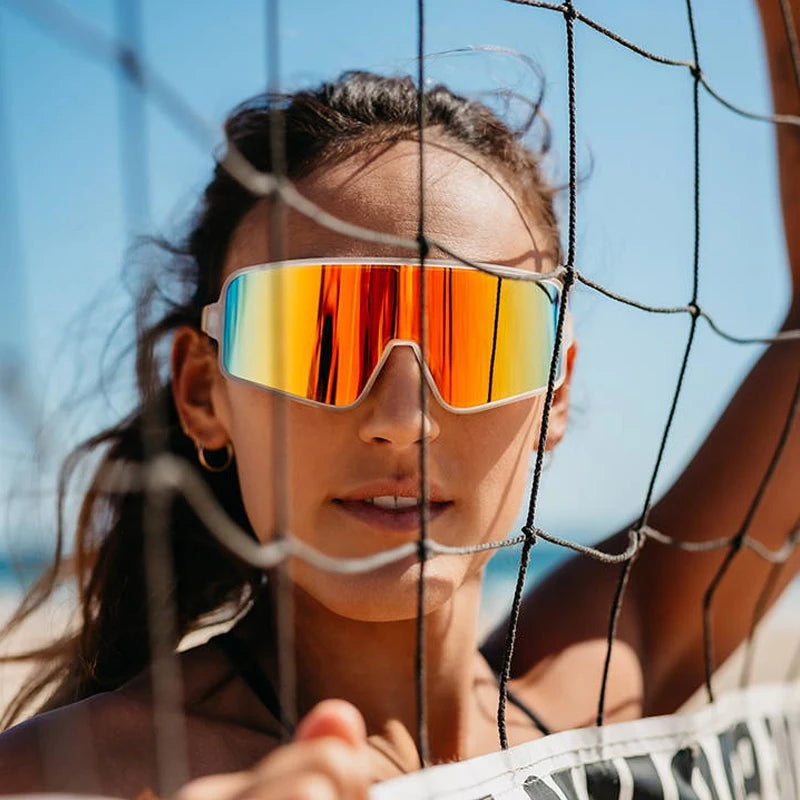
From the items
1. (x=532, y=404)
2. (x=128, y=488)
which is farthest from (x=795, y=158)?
(x=128, y=488)

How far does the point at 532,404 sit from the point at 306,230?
321mm

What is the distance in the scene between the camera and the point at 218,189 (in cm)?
134

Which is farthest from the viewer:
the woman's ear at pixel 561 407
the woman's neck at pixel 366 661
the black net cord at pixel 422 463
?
the woman's ear at pixel 561 407

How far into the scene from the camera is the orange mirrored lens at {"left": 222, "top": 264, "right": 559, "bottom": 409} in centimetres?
108

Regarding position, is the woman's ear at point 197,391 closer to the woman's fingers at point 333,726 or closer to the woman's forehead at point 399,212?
the woman's forehead at point 399,212

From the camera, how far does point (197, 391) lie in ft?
4.19

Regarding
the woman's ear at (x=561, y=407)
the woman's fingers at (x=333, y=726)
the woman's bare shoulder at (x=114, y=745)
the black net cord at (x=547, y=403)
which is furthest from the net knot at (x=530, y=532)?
the woman's fingers at (x=333, y=726)

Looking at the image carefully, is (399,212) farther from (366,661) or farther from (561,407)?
(366,661)

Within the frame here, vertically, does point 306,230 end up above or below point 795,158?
below

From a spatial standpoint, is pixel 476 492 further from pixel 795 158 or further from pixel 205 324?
pixel 795 158

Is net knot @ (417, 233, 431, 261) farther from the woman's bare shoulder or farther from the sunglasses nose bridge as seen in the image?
the woman's bare shoulder

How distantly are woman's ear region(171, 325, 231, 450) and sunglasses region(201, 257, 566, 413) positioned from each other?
0.38 ft

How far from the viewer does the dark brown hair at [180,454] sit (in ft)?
4.29

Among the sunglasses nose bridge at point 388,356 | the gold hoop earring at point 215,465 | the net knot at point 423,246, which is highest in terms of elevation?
the net knot at point 423,246
